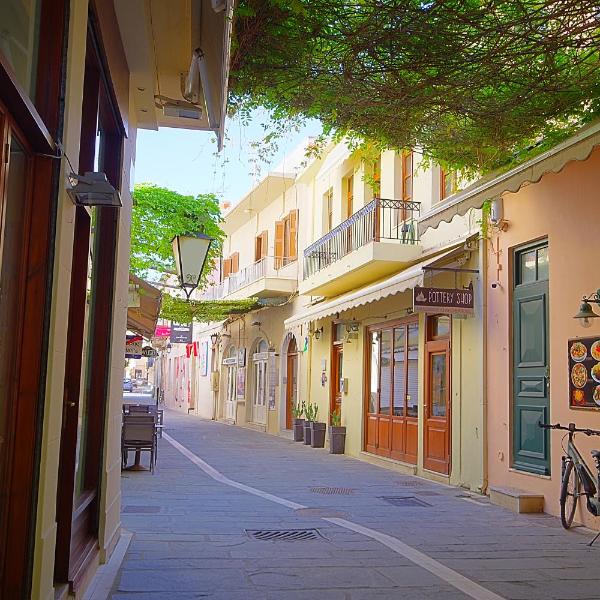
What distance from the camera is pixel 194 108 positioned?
7.62 metres

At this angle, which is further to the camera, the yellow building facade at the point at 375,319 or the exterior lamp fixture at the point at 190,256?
the yellow building facade at the point at 375,319

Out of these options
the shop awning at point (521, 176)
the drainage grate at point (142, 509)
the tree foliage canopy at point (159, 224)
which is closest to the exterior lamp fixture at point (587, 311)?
the shop awning at point (521, 176)

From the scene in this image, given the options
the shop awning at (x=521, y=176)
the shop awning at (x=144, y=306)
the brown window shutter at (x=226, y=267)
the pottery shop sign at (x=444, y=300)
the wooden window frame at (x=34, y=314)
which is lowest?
the wooden window frame at (x=34, y=314)

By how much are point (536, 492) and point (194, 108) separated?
6.15 m

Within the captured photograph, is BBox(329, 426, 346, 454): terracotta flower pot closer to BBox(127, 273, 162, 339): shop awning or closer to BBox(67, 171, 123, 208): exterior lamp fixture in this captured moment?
BBox(127, 273, 162, 339): shop awning

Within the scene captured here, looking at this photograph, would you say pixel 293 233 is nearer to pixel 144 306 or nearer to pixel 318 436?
pixel 318 436

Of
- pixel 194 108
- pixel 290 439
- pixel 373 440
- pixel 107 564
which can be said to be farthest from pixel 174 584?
pixel 290 439

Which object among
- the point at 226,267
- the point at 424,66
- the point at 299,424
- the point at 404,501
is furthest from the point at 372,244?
the point at 226,267

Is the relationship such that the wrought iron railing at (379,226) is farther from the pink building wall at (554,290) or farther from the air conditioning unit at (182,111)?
the air conditioning unit at (182,111)

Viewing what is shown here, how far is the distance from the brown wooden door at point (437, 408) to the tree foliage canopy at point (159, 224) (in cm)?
841

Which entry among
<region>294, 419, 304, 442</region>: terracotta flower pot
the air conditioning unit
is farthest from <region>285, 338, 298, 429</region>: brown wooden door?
the air conditioning unit

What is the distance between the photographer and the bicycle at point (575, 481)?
771cm

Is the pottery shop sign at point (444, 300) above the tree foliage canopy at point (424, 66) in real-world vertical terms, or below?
below

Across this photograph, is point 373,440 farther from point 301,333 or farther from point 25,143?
point 25,143
